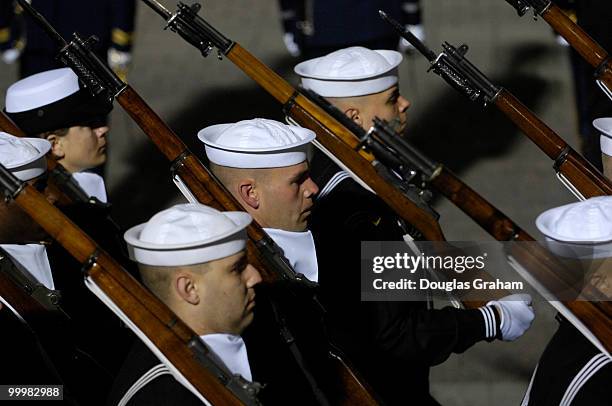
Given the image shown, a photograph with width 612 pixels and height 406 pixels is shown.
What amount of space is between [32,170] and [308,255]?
94 centimetres

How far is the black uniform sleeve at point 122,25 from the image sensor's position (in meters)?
7.97

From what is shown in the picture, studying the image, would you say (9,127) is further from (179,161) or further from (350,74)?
(350,74)

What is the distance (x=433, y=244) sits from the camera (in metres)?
4.65

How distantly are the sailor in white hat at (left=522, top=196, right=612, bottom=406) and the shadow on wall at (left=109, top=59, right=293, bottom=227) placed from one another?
12.5ft

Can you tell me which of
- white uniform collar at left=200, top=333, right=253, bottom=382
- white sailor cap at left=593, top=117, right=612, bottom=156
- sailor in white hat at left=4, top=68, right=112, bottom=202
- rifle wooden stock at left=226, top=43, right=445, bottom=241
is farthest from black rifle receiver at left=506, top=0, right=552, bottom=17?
white uniform collar at left=200, top=333, right=253, bottom=382

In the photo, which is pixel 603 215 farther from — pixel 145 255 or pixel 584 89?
pixel 584 89

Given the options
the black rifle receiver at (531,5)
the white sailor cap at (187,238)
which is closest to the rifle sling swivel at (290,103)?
the black rifle receiver at (531,5)

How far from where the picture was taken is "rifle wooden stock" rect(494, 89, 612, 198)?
4832 mm

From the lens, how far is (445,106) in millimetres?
8766

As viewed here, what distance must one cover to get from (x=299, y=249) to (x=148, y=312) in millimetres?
1019

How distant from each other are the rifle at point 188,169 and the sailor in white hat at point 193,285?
60cm

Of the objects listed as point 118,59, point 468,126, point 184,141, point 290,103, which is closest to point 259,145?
point 290,103

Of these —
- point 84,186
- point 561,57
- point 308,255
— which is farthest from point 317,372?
point 561,57

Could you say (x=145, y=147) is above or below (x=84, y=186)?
below
